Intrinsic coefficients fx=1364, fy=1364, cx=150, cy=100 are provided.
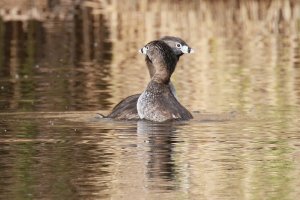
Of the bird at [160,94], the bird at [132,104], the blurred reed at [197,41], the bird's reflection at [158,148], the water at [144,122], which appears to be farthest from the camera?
the blurred reed at [197,41]

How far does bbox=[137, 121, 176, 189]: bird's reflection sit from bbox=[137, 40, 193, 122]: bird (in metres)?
0.17

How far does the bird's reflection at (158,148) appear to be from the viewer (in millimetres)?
10555

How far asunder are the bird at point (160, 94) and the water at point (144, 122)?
0.18 m

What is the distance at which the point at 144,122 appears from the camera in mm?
14156

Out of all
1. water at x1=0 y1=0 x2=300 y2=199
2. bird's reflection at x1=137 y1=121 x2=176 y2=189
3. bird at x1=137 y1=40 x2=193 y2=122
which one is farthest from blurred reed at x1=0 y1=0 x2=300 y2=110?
bird's reflection at x1=137 y1=121 x2=176 y2=189

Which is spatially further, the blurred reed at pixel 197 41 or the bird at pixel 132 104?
the blurred reed at pixel 197 41

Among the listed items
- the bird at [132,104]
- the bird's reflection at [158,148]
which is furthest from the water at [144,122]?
the bird at [132,104]

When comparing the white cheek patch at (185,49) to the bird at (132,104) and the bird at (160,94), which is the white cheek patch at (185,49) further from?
the bird at (160,94)

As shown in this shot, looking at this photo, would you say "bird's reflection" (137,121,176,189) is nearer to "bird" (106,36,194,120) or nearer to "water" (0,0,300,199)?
"water" (0,0,300,199)

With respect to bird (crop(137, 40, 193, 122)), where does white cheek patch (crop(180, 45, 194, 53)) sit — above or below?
above

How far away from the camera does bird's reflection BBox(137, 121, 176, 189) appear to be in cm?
1055

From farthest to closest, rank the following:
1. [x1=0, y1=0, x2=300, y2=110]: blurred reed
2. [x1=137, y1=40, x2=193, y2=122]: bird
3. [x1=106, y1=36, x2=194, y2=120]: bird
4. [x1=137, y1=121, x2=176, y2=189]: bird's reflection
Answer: [x1=0, y1=0, x2=300, y2=110]: blurred reed, [x1=106, y1=36, x2=194, y2=120]: bird, [x1=137, y1=40, x2=193, y2=122]: bird, [x1=137, y1=121, x2=176, y2=189]: bird's reflection

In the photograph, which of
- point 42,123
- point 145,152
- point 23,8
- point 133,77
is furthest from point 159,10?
point 145,152

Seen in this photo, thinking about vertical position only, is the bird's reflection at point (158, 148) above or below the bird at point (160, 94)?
below
